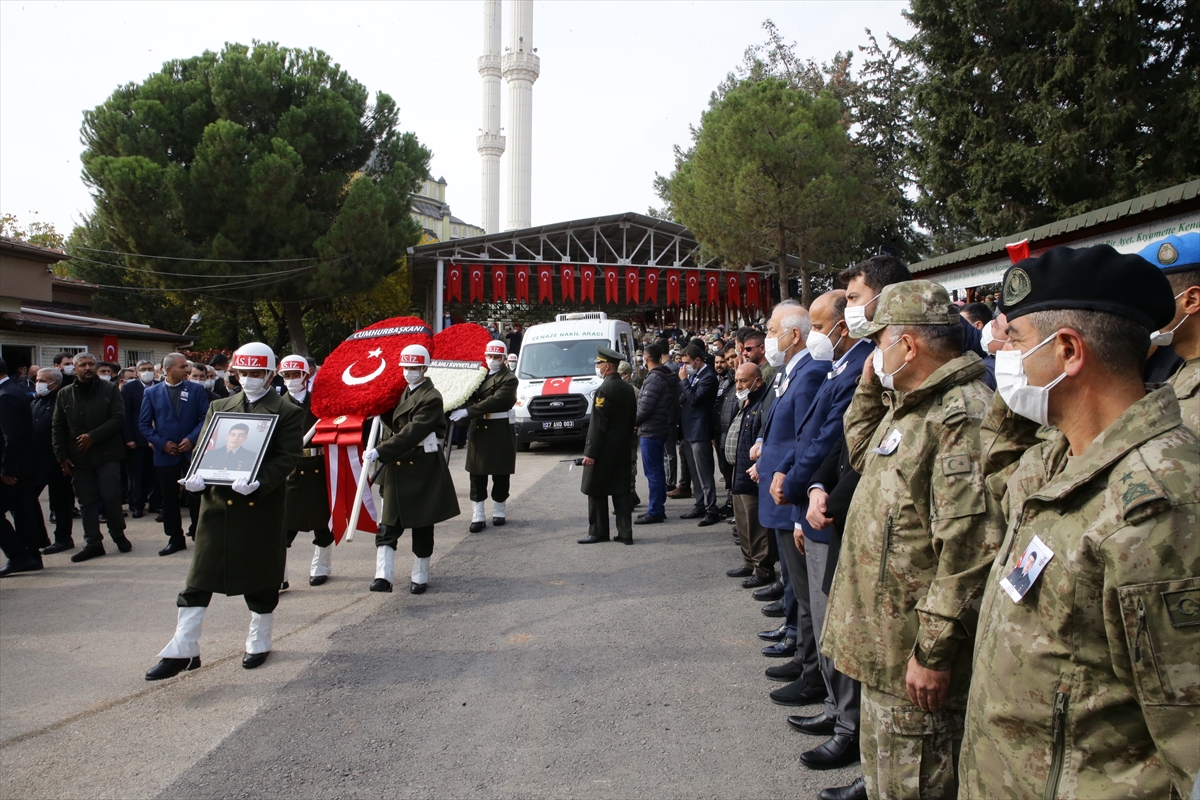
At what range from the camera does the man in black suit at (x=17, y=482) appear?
7.16m

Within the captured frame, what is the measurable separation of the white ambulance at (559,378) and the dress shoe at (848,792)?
396 inches

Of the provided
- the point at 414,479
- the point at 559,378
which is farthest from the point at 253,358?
the point at 559,378

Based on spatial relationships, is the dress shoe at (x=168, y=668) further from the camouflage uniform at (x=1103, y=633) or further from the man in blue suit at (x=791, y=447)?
the camouflage uniform at (x=1103, y=633)

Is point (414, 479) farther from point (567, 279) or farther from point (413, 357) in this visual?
point (567, 279)

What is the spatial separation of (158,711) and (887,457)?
3.91 m

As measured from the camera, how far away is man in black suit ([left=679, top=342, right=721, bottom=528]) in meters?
8.70

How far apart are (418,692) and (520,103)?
2739 inches

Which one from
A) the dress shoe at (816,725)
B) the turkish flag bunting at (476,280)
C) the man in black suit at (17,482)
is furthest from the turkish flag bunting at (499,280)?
the dress shoe at (816,725)

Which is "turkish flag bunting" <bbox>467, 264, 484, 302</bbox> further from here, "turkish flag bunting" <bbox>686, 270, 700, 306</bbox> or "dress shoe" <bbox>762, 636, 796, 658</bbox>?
"dress shoe" <bbox>762, 636, 796, 658</bbox>

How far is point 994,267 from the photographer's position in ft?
36.6

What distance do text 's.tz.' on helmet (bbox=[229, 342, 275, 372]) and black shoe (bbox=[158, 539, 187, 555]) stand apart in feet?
12.3

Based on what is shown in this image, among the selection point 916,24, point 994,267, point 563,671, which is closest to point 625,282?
point 916,24

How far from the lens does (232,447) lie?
477cm

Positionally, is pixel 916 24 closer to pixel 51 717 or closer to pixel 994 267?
pixel 994 267
